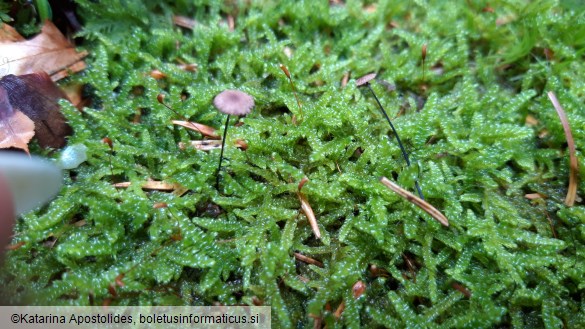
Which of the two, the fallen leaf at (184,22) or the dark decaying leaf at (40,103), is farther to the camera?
the fallen leaf at (184,22)

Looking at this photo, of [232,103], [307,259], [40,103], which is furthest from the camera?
[40,103]

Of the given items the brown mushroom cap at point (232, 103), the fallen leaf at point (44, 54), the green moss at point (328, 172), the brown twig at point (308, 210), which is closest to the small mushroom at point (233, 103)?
the brown mushroom cap at point (232, 103)

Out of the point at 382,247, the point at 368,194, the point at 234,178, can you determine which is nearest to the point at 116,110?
the point at 234,178

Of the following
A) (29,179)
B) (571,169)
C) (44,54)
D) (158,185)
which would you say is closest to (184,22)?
(44,54)

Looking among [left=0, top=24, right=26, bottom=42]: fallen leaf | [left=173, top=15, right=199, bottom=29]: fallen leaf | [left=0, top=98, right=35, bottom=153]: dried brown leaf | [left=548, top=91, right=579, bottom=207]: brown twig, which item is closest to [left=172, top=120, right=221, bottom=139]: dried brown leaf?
[left=0, top=98, right=35, bottom=153]: dried brown leaf

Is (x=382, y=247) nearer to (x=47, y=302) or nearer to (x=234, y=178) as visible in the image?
(x=234, y=178)

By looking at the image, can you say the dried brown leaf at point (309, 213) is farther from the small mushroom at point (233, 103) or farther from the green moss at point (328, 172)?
the small mushroom at point (233, 103)

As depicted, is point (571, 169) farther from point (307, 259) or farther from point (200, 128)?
point (200, 128)
